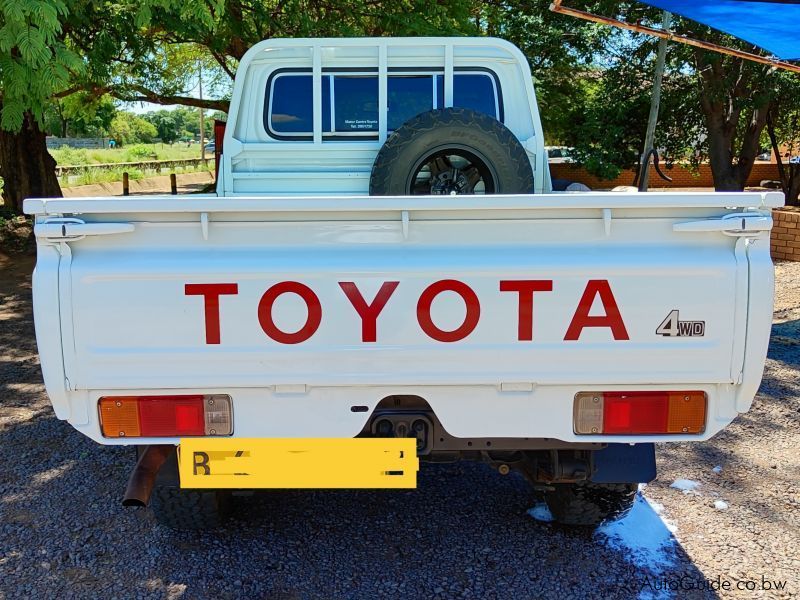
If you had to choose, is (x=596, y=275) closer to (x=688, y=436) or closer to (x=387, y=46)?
(x=688, y=436)

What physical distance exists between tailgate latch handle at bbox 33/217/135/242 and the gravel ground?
150 cm

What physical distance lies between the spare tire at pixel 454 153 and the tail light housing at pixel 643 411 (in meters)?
1.31

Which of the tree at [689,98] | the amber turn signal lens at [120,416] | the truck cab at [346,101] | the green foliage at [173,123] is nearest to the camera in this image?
the amber turn signal lens at [120,416]

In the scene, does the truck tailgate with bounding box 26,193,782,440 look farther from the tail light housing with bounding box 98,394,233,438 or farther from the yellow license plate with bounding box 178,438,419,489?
the yellow license plate with bounding box 178,438,419,489

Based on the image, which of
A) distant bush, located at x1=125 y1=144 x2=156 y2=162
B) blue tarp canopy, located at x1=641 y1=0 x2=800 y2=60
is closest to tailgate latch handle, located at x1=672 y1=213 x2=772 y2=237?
blue tarp canopy, located at x1=641 y1=0 x2=800 y2=60

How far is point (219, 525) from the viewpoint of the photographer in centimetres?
338

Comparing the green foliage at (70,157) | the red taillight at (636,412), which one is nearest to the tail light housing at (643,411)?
the red taillight at (636,412)

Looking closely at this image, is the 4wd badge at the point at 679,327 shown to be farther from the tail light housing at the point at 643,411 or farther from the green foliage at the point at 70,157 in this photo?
the green foliage at the point at 70,157

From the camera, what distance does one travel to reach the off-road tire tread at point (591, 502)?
3.26 metres

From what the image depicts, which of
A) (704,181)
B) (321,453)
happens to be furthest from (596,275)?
(704,181)

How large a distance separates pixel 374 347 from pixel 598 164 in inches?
488

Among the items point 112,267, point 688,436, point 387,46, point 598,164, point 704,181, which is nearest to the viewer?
point 112,267

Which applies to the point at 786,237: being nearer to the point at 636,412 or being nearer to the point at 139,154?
the point at 636,412

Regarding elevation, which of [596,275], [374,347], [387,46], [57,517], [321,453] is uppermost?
[387,46]
